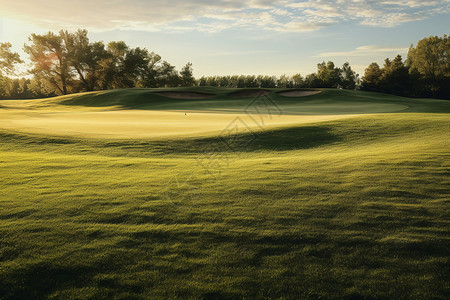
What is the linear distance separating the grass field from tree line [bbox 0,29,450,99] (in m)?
60.8

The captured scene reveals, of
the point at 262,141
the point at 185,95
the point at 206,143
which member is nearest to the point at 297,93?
the point at 185,95

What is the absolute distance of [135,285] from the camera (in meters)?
4.24

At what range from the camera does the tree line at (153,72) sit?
208 feet

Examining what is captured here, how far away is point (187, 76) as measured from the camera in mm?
80312

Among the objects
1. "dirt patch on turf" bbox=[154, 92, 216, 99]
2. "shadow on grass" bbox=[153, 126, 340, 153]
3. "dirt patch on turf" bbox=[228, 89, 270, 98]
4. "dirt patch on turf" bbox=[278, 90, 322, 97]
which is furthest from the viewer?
"dirt patch on turf" bbox=[228, 89, 270, 98]

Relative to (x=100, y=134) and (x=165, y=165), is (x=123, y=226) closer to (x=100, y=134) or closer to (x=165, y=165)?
(x=165, y=165)

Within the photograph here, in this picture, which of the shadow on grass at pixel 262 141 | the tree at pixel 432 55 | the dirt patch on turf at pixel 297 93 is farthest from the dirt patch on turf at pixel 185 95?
the tree at pixel 432 55

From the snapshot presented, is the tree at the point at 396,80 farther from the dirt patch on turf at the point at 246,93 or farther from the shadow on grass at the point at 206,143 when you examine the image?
the shadow on grass at the point at 206,143

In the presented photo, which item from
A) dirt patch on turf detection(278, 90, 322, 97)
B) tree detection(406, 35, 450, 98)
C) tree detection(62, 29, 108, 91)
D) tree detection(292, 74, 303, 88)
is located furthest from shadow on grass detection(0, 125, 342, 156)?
tree detection(406, 35, 450, 98)

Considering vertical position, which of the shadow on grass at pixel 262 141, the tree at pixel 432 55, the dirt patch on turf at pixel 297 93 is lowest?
the shadow on grass at pixel 262 141

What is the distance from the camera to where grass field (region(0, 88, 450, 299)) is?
4.26 meters

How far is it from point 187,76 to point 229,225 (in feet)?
256

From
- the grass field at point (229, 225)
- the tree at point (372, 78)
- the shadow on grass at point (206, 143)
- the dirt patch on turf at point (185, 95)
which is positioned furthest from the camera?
the tree at point (372, 78)

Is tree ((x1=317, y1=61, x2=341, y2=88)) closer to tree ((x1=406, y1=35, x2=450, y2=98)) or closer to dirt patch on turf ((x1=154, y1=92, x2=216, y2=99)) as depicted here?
tree ((x1=406, y1=35, x2=450, y2=98))
